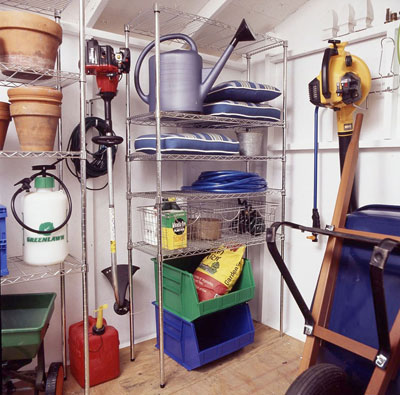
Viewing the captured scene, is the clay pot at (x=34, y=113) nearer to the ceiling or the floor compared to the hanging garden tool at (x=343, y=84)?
nearer to the floor

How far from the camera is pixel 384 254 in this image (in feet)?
3.85

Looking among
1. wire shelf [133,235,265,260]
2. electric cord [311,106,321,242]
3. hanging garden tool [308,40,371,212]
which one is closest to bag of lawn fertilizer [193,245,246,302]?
wire shelf [133,235,265,260]

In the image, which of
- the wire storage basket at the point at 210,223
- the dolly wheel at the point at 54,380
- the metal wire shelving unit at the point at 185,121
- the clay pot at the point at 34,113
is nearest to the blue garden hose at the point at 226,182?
the metal wire shelving unit at the point at 185,121

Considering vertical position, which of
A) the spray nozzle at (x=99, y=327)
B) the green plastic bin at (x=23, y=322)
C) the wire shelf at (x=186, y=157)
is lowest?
the spray nozzle at (x=99, y=327)

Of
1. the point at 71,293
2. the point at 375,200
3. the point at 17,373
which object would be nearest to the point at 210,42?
the point at 375,200

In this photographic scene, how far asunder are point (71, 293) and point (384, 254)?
1703mm

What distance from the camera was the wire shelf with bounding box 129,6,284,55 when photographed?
247cm

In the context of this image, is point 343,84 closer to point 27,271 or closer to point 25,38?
point 25,38

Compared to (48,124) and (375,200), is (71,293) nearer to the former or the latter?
(48,124)

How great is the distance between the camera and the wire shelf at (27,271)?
5.23 feet

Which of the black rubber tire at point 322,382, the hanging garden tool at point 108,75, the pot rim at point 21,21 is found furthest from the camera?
the hanging garden tool at point 108,75

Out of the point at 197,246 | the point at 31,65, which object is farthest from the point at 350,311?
the point at 31,65

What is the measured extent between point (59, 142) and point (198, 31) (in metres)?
1.22

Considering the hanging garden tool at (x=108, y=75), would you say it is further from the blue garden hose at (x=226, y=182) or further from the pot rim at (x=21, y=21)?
the blue garden hose at (x=226, y=182)
